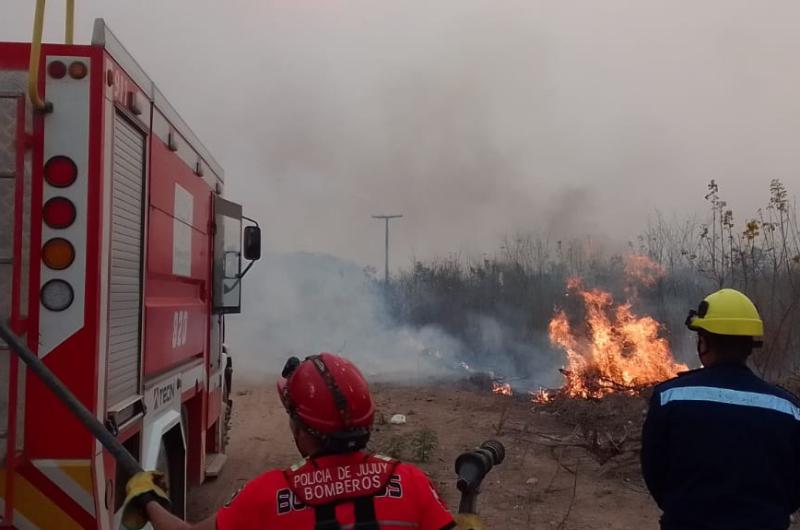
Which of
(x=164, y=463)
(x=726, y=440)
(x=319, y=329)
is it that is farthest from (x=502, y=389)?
(x=726, y=440)

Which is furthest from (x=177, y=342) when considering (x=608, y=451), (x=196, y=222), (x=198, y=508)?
(x=608, y=451)

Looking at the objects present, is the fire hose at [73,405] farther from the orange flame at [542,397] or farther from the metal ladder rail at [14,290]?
the orange flame at [542,397]

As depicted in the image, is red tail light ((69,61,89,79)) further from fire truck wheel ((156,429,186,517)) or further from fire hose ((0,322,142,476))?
fire truck wheel ((156,429,186,517))

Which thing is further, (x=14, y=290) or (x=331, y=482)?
(x=14, y=290)

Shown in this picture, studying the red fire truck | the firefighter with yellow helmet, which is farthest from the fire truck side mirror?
the firefighter with yellow helmet

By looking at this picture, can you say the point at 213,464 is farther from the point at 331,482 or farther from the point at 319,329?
the point at 319,329

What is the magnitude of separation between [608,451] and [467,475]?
7406 mm

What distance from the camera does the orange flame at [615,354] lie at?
39.9ft

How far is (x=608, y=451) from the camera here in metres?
9.05

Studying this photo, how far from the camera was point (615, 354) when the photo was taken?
42.8 feet

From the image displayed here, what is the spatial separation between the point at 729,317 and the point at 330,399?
→ 201 centimetres

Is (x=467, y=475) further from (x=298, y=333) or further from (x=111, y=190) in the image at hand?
(x=298, y=333)

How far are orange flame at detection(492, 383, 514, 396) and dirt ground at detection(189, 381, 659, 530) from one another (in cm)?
93

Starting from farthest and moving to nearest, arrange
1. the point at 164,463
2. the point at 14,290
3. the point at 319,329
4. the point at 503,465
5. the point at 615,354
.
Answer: the point at 319,329 → the point at 615,354 → the point at 503,465 → the point at 164,463 → the point at 14,290
